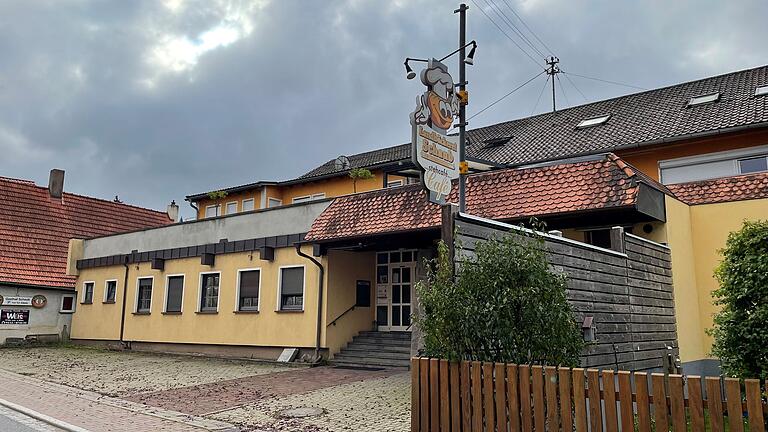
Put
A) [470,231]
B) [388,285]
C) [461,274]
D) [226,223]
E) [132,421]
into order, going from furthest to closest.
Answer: [226,223] < [388,285] < [132,421] < [470,231] < [461,274]

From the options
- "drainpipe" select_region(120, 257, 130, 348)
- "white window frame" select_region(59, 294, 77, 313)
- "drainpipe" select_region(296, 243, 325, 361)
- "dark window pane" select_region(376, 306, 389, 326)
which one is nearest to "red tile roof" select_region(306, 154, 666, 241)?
"drainpipe" select_region(296, 243, 325, 361)

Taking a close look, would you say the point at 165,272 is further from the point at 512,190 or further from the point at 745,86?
the point at 745,86

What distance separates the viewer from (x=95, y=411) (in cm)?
963

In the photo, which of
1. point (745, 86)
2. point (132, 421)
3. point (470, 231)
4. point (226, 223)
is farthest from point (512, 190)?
point (745, 86)

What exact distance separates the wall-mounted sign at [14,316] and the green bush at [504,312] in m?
21.5

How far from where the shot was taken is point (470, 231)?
755 centimetres

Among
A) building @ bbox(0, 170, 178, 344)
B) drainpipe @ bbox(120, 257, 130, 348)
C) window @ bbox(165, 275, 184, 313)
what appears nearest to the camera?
window @ bbox(165, 275, 184, 313)

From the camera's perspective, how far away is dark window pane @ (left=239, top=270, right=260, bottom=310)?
17391 millimetres

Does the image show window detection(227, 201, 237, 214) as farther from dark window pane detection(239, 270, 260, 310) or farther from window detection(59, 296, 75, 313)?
dark window pane detection(239, 270, 260, 310)

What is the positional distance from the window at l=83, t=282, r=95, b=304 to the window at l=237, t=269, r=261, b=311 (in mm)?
9163

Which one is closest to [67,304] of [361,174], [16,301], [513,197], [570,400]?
[16,301]

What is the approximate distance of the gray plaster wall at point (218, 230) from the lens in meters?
16.8

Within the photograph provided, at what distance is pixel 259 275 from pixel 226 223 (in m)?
2.42

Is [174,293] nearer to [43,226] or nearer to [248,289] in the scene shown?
[248,289]
